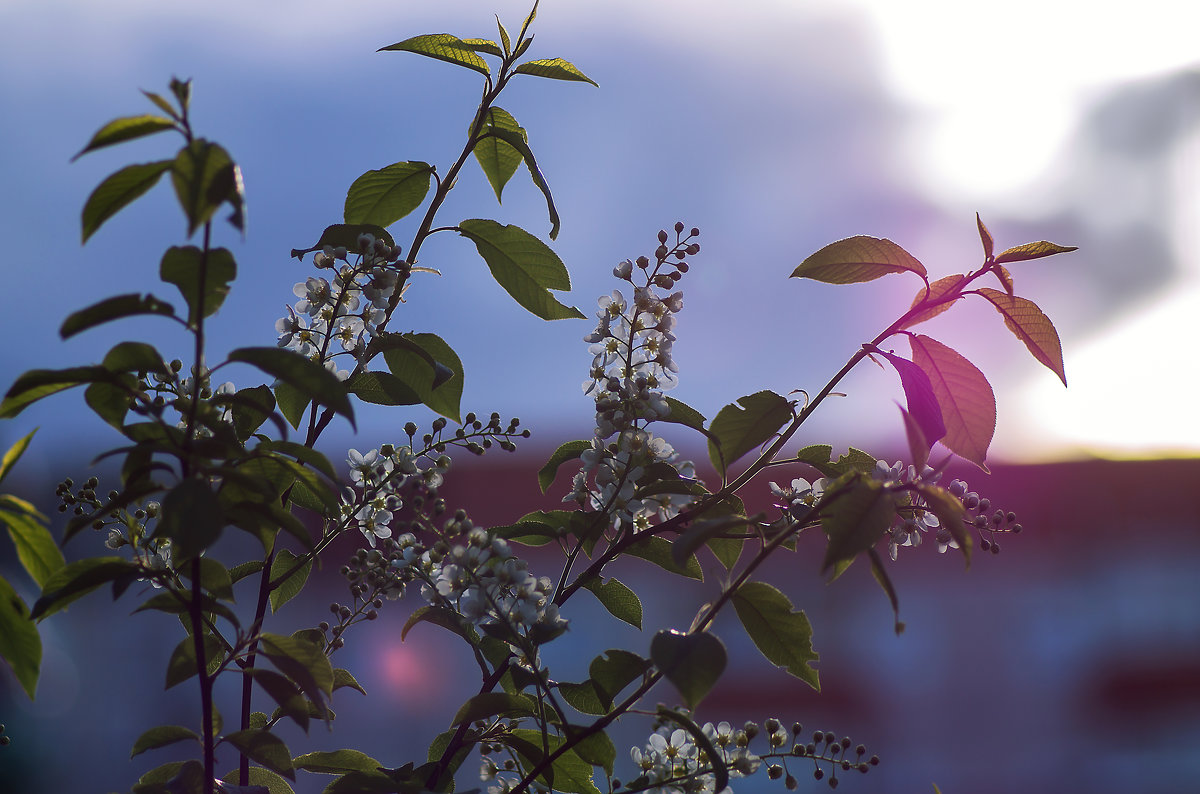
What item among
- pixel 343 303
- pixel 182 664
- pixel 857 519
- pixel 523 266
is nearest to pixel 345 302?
pixel 343 303

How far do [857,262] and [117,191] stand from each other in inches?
23.3

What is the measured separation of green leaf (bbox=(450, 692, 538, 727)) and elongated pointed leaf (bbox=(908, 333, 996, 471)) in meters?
0.41

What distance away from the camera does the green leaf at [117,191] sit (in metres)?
0.50

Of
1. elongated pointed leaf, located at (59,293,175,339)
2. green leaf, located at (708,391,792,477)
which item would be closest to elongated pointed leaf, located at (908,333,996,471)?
green leaf, located at (708,391,792,477)

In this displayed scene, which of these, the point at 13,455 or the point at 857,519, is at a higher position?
the point at 857,519

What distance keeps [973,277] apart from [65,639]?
7858 millimetres

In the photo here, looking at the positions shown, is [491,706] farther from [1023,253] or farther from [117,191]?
[1023,253]

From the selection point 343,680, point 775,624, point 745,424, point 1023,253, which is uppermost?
point 1023,253

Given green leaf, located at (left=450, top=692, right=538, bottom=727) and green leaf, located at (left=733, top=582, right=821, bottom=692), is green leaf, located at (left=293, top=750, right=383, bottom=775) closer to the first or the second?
green leaf, located at (left=450, top=692, right=538, bottom=727)

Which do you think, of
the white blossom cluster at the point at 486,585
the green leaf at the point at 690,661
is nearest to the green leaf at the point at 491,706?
the white blossom cluster at the point at 486,585

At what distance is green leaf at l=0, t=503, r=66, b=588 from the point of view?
1.95ft

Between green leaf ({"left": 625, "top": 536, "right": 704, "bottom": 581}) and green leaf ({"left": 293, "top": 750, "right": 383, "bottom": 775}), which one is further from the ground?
green leaf ({"left": 625, "top": 536, "right": 704, "bottom": 581})

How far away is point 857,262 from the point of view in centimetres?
77

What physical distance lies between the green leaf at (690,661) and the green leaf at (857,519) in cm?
10
